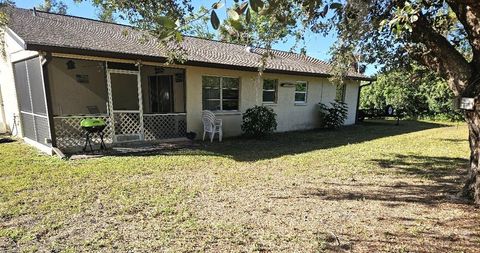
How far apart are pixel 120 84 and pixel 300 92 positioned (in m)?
8.29

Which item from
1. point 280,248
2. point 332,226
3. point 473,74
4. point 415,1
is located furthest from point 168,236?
point 473,74

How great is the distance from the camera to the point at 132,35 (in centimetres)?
1132

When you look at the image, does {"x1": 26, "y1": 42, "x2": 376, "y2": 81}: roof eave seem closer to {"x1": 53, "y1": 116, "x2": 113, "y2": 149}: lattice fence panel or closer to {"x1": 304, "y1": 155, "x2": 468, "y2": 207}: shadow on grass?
{"x1": 53, "y1": 116, "x2": 113, "y2": 149}: lattice fence panel

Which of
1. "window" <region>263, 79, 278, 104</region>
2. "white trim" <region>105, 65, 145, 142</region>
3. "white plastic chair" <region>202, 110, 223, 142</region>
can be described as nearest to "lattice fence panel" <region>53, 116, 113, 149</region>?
"white trim" <region>105, 65, 145, 142</region>

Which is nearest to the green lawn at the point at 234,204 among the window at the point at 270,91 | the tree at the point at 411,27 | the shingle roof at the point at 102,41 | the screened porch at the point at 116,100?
the tree at the point at 411,27

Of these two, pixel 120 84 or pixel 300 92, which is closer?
pixel 120 84

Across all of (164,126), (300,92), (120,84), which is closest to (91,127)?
(164,126)

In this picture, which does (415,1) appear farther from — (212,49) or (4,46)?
(4,46)

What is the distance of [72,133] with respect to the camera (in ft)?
29.3

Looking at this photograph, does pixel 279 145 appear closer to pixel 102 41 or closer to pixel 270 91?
pixel 270 91

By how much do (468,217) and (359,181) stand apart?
6.87 ft

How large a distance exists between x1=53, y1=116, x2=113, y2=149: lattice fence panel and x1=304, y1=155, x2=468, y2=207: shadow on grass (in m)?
6.55

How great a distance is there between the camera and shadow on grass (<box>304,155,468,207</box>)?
5.02 m

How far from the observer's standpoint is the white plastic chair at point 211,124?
34.6 ft
